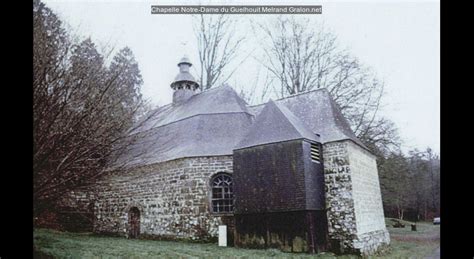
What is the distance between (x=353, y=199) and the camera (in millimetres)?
4949

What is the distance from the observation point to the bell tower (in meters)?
5.04

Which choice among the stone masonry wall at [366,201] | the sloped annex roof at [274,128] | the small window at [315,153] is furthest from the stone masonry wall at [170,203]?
the stone masonry wall at [366,201]

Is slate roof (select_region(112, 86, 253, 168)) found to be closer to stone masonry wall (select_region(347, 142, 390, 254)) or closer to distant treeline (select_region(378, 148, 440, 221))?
stone masonry wall (select_region(347, 142, 390, 254))

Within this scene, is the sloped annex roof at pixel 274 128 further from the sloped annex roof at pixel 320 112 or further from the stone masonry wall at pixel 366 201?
the stone masonry wall at pixel 366 201

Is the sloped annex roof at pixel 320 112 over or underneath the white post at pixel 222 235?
over

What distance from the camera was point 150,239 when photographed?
562 cm

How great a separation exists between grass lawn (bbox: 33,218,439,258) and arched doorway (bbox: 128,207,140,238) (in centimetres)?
90

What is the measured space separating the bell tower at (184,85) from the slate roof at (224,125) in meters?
0.10

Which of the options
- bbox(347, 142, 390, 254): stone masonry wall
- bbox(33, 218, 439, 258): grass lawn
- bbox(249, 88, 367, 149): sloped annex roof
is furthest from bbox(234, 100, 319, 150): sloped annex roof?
bbox(33, 218, 439, 258): grass lawn

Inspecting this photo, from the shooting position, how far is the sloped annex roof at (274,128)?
17.0 feet
